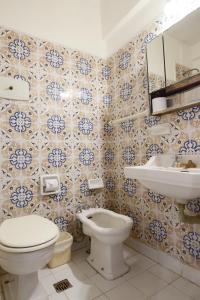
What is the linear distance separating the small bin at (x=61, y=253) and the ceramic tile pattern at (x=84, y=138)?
16cm

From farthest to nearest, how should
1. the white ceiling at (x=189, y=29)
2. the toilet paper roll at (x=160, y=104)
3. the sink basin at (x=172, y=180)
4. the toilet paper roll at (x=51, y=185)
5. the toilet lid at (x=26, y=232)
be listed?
the toilet paper roll at (x=51, y=185) < the toilet paper roll at (x=160, y=104) < the white ceiling at (x=189, y=29) < the toilet lid at (x=26, y=232) < the sink basin at (x=172, y=180)

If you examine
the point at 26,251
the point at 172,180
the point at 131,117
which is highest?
the point at 131,117

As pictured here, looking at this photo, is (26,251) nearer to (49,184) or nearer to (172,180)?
(49,184)

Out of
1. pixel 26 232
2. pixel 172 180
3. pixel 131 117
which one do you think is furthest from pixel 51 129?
pixel 172 180

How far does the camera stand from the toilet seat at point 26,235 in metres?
0.99

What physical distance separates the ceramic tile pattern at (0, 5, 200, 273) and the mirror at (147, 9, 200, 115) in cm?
10

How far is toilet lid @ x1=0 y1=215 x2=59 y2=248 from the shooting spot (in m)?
1.00

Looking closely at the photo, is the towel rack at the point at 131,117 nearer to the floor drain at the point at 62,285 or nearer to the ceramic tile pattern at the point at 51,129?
the ceramic tile pattern at the point at 51,129

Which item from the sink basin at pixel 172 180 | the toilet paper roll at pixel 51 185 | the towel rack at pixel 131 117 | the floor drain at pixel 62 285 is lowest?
the floor drain at pixel 62 285

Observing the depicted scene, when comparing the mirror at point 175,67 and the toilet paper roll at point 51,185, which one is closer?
the mirror at point 175,67

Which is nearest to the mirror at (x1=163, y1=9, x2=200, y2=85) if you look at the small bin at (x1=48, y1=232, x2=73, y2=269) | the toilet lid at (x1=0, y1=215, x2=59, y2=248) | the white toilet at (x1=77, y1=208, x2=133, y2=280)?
the white toilet at (x1=77, y1=208, x2=133, y2=280)

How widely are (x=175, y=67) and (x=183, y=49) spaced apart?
0.12 metres

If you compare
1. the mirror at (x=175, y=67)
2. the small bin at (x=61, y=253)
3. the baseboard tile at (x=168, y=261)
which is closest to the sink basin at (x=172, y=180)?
the mirror at (x=175, y=67)

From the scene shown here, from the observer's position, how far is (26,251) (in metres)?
A: 0.97
